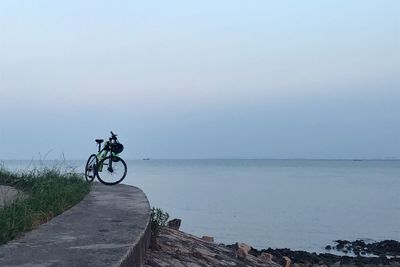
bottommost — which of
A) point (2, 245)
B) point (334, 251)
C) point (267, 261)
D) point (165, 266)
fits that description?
point (334, 251)

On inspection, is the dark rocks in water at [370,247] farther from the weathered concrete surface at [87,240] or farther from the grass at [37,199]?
the weathered concrete surface at [87,240]

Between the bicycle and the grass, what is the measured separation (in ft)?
1.89

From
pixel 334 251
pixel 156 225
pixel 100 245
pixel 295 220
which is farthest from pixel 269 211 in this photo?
pixel 100 245

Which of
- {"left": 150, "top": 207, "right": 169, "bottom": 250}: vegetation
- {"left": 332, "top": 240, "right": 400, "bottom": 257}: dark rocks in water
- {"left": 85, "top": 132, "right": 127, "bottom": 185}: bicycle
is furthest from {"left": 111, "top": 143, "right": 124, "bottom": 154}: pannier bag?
{"left": 332, "top": 240, "right": 400, "bottom": 257}: dark rocks in water

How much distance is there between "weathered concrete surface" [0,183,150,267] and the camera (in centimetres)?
451

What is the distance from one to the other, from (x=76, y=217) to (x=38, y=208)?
49 centimetres

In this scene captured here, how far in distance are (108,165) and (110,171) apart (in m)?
0.15

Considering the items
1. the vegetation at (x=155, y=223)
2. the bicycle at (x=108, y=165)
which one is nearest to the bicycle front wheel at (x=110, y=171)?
the bicycle at (x=108, y=165)

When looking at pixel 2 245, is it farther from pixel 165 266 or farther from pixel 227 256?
pixel 227 256

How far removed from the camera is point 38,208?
6.75 metres

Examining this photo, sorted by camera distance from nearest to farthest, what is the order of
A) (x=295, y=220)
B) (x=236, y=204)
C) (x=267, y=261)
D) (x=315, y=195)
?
(x=267, y=261)
(x=295, y=220)
(x=236, y=204)
(x=315, y=195)

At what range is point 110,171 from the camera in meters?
11.9

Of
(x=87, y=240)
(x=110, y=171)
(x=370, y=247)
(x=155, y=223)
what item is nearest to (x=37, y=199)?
(x=155, y=223)

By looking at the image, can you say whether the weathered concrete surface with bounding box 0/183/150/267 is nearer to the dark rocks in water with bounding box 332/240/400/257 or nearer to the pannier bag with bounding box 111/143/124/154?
the pannier bag with bounding box 111/143/124/154
